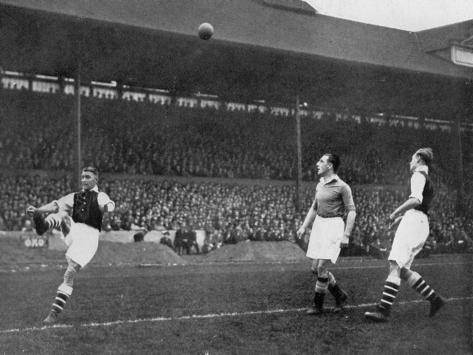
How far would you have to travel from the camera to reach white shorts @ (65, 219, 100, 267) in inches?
296

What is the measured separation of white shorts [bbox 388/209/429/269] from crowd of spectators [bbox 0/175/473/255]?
43.3ft

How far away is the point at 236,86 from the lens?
1139 inches

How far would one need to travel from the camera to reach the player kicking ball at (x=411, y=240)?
7.46 metres

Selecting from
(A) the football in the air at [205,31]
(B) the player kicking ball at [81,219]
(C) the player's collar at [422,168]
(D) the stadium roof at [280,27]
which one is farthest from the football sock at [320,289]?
(A) the football in the air at [205,31]

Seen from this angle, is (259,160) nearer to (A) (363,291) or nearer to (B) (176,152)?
(B) (176,152)

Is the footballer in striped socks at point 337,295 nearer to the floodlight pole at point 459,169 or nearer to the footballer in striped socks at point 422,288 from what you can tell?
the footballer in striped socks at point 422,288

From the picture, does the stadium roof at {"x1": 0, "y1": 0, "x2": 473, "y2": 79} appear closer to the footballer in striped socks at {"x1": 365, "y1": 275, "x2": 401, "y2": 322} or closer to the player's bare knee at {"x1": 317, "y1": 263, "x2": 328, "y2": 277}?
the player's bare knee at {"x1": 317, "y1": 263, "x2": 328, "y2": 277}

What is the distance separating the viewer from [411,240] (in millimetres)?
7617

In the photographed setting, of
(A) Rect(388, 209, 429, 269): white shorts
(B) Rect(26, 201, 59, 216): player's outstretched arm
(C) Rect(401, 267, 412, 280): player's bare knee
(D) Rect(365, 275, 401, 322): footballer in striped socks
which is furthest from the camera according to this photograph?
(C) Rect(401, 267, 412, 280): player's bare knee

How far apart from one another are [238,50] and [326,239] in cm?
1663

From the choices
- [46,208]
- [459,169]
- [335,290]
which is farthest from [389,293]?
[459,169]

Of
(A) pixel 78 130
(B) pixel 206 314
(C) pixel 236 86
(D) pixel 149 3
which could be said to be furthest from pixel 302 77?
(B) pixel 206 314

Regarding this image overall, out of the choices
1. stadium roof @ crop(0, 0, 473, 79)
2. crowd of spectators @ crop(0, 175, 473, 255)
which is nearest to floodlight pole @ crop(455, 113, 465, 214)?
crowd of spectators @ crop(0, 175, 473, 255)

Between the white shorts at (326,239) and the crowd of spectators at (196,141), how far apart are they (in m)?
17.0
